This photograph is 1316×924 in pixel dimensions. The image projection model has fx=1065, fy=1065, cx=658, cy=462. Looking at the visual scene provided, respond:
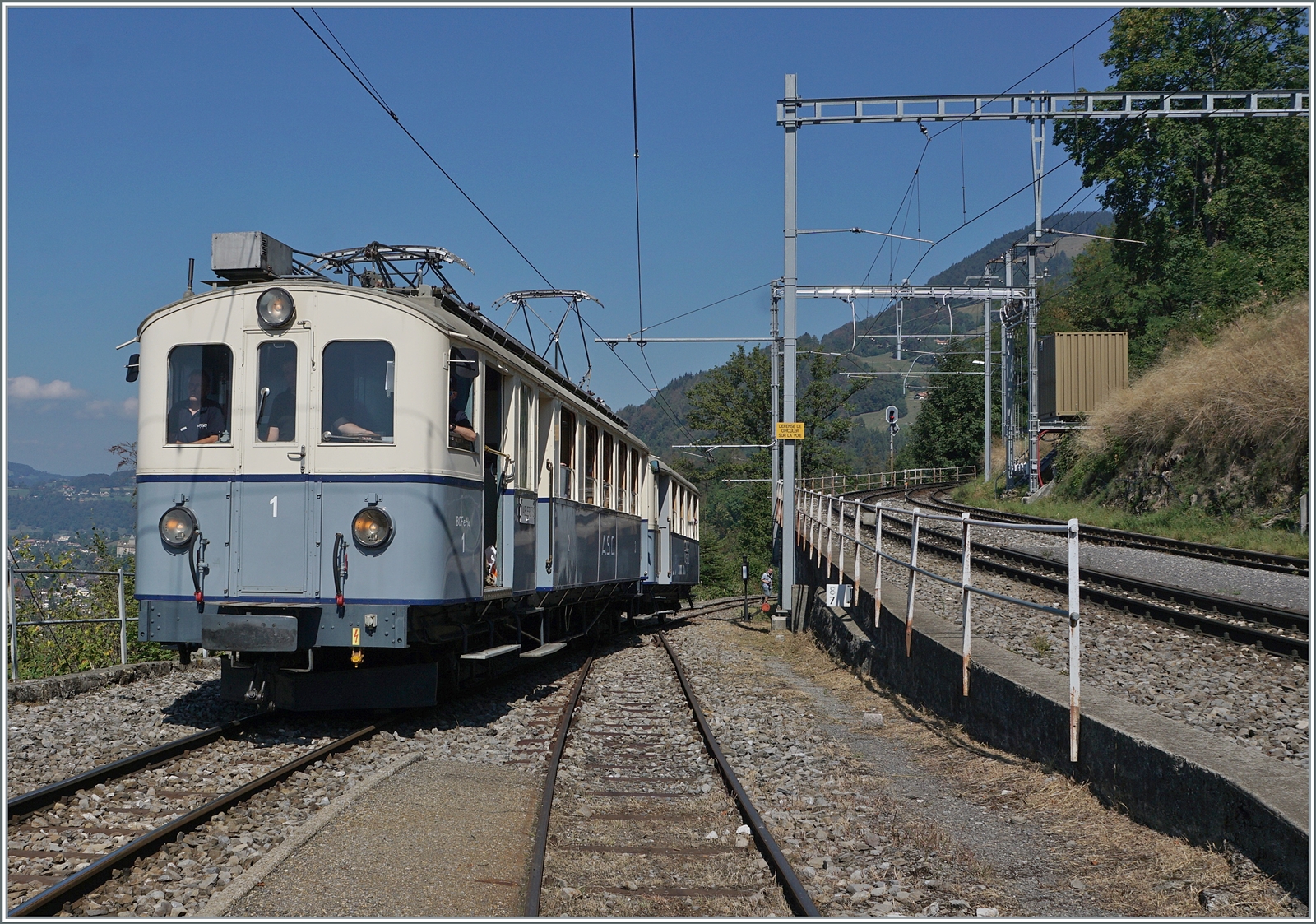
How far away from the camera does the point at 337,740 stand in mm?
7879

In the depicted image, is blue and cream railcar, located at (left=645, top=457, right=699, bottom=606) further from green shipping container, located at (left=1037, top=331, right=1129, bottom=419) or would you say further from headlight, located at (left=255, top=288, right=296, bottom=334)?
green shipping container, located at (left=1037, top=331, right=1129, bottom=419)

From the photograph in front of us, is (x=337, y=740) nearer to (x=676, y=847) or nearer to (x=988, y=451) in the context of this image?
(x=676, y=847)

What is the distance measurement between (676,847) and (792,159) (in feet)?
45.8

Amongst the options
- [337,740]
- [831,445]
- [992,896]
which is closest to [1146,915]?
[992,896]

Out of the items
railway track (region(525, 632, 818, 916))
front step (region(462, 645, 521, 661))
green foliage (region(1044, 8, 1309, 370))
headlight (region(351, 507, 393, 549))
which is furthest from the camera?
green foliage (region(1044, 8, 1309, 370))

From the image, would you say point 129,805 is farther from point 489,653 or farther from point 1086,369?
point 1086,369

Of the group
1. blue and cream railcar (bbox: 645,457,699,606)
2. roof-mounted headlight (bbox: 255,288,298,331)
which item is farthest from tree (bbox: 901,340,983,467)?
roof-mounted headlight (bbox: 255,288,298,331)

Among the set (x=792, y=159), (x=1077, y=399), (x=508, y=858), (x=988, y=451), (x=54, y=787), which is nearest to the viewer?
(x=508, y=858)

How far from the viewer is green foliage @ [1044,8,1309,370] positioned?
36188mm

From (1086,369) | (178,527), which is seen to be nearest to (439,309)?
(178,527)

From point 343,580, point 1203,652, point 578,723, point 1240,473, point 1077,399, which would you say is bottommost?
point 578,723

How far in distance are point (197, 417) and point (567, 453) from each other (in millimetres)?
4223

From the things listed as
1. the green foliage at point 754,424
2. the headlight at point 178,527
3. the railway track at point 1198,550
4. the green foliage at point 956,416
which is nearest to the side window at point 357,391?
the headlight at point 178,527

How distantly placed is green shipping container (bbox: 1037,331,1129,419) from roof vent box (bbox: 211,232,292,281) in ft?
108
